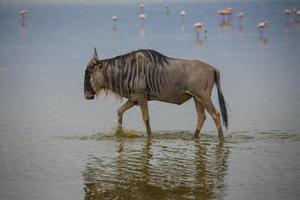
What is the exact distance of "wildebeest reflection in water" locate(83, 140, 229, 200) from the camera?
9.08 m

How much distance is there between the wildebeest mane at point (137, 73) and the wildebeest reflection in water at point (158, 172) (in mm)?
858

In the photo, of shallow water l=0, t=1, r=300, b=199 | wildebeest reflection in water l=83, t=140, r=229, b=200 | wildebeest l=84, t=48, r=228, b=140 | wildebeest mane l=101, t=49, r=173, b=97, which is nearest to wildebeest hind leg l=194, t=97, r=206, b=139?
wildebeest l=84, t=48, r=228, b=140

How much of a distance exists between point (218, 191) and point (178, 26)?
40.7m

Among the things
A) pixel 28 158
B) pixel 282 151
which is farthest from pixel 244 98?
pixel 28 158

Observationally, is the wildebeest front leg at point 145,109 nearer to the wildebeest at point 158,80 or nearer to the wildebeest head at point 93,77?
the wildebeest at point 158,80

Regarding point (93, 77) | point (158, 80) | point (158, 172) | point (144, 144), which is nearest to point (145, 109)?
point (158, 80)

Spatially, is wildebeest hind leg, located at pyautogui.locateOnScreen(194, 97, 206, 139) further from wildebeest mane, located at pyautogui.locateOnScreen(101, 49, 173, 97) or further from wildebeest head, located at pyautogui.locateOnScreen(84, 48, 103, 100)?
wildebeest head, located at pyautogui.locateOnScreen(84, 48, 103, 100)

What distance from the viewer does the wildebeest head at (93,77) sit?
12805 millimetres

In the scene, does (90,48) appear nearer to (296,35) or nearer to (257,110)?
(296,35)

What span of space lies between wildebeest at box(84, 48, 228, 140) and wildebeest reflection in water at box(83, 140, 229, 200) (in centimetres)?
73

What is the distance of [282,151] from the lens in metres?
11.5

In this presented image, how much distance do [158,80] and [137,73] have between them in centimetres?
34

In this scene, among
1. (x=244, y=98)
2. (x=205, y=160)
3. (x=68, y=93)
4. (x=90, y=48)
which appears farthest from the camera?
(x=90, y=48)

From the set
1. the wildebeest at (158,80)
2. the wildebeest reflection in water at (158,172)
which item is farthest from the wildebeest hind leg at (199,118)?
the wildebeest reflection in water at (158,172)
